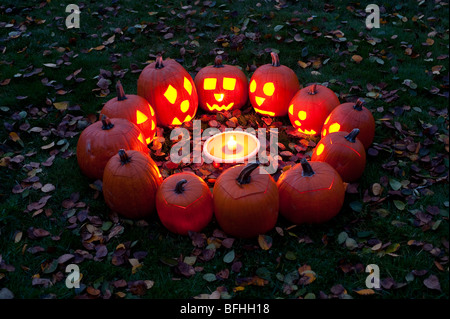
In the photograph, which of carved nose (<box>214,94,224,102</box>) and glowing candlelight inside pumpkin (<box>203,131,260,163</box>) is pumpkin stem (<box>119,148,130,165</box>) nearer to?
glowing candlelight inside pumpkin (<box>203,131,260,163</box>)

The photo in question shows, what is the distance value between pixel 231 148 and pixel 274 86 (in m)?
1.16

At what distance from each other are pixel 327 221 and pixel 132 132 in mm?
2261

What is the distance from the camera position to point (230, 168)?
374cm

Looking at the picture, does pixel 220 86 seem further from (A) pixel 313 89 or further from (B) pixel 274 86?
(A) pixel 313 89

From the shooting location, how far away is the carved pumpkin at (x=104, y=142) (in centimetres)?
409

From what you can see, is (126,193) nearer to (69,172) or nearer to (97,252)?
(97,252)

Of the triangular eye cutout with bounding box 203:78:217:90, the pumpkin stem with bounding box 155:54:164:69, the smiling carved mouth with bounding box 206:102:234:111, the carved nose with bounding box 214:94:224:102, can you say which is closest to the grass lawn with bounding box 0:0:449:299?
the smiling carved mouth with bounding box 206:102:234:111

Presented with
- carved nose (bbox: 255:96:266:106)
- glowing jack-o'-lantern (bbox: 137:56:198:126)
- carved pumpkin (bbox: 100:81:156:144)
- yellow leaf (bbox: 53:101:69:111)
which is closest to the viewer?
carved pumpkin (bbox: 100:81:156:144)

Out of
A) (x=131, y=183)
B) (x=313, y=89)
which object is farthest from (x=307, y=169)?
(x=131, y=183)

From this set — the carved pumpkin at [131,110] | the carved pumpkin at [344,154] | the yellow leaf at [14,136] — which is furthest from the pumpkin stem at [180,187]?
the yellow leaf at [14,136]

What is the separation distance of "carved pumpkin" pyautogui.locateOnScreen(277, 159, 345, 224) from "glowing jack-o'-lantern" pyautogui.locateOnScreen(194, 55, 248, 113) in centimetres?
191

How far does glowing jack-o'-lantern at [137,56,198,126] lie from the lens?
479cm

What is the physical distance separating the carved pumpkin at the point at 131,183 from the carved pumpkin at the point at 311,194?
4.21 feet
